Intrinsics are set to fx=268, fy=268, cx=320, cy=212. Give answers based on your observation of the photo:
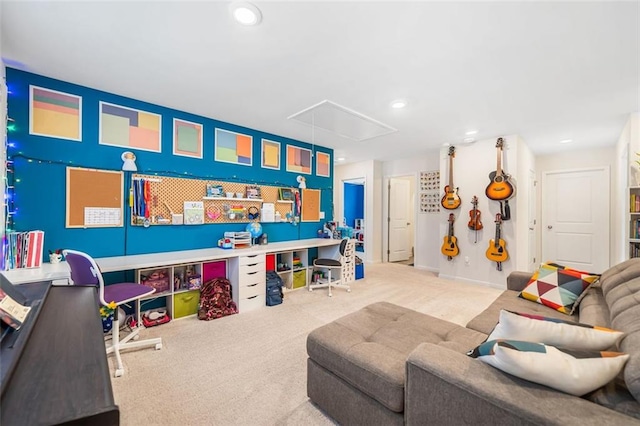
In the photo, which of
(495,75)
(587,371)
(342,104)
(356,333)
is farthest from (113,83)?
(587,371)

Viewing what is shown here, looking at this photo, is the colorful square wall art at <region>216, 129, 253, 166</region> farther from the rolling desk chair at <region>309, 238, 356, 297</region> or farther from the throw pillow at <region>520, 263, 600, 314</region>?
the throw pillow at <region>520, 263, 600, 314</region>

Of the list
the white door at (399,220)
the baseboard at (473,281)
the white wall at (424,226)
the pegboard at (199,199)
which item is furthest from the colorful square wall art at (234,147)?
the baseboard at (473,281)

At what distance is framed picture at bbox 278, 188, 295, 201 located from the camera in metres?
4.28

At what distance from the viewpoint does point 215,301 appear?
10.0ft

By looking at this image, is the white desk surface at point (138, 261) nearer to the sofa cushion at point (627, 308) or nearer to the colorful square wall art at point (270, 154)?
the colorful square wall art at point (270, 154)

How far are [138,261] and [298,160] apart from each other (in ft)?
9.14

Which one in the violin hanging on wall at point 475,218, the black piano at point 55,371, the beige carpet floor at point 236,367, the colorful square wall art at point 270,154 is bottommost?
the beige carpet floor at point 236,367

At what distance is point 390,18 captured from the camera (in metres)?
1.70

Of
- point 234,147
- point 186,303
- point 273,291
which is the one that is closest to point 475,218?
point 273,291

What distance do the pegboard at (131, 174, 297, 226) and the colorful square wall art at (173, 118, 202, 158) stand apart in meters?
0.35

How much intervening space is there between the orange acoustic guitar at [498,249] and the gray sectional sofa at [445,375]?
2.22 meters

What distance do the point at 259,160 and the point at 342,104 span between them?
5.30 ft

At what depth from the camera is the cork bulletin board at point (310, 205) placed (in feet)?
15.3

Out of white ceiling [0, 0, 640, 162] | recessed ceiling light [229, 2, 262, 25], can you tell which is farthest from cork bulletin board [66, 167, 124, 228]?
recessed ceiling light [229, 2, 262, 25]
